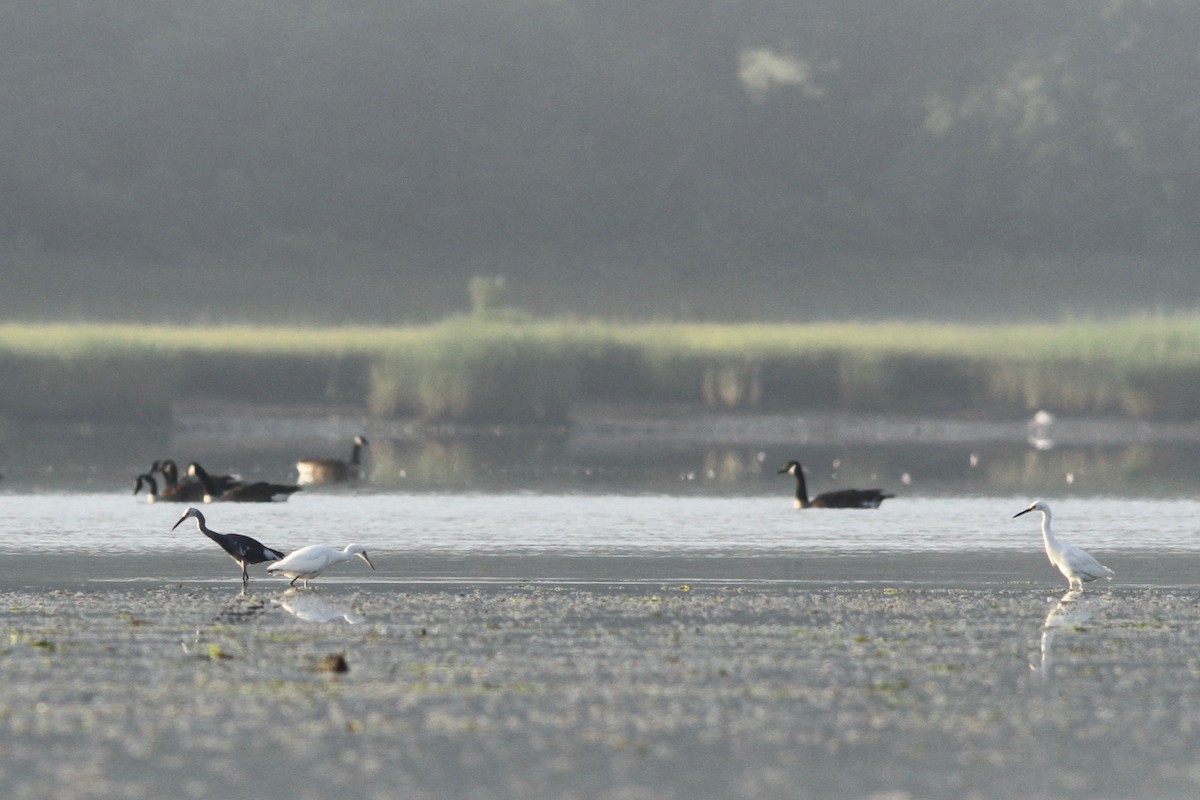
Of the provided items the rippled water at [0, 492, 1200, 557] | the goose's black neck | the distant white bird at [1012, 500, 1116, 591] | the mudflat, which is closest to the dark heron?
the rippled water at [0, 492, 1200, 557]

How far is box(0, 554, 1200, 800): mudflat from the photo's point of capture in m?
12.7

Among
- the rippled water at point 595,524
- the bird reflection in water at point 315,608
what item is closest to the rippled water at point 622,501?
the rippled water at point 595,524

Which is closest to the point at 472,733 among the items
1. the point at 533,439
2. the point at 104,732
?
the point at 104,732

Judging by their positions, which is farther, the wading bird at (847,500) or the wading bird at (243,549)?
the wading bird at (847,500)

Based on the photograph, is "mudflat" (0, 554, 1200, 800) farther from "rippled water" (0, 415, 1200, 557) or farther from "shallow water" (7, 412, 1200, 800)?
"rippled water" (0, 415, 1200, 557)

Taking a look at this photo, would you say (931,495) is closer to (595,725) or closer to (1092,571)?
(1092,571)

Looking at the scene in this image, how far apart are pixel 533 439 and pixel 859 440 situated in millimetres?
16086

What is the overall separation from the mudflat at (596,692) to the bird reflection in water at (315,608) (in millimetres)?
79

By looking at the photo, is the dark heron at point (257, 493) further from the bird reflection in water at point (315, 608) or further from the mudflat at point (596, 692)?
the bird reflection in water at point (315, 608)

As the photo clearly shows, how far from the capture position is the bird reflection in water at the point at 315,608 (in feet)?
67.7

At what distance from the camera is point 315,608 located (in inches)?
857

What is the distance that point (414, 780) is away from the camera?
12555 millimetres

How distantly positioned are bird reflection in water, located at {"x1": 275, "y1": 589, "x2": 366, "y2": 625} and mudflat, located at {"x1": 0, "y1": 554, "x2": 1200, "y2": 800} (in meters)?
0.08

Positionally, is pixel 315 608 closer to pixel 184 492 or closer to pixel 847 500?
pixel 847 500
